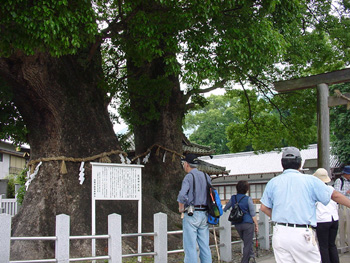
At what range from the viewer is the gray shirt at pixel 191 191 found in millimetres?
6867

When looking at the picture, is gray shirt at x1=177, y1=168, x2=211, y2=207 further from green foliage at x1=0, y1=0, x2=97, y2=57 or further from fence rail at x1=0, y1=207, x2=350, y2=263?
green foliage at x1=0, y1=0, x2=97, y2=57

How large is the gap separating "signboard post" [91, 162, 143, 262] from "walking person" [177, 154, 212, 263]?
206 centimetres

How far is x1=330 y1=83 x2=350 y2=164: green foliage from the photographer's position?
24828 mm

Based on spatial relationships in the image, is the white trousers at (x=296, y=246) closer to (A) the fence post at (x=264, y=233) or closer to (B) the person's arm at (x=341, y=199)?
(B) the person's arm at (x=341, y=199)

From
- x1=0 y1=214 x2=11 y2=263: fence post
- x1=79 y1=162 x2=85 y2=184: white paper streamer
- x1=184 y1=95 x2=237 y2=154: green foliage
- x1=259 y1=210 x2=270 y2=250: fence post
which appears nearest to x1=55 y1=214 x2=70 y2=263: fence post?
x1=0 y1=214 x2=11 y2=263: fence post

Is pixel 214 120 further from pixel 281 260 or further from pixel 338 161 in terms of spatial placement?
pixel 281 260

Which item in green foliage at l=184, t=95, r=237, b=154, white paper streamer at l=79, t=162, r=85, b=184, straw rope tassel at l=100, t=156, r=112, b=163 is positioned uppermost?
green foliage at l=184, t=95, r=237, b=154

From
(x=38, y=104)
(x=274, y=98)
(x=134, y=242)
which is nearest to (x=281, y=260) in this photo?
(x=134, y=242)

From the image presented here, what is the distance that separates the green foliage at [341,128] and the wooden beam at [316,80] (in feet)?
46.2

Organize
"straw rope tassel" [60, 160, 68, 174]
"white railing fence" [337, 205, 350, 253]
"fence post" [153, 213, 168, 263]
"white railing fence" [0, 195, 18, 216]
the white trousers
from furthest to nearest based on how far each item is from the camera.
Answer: "white railing fence" [0, 195, 18, 216] < "white railing fence" [337, 205, 350, 253] < "straw rope tassel" [60, 160, 68, 174] < "fence post" [153, 213, 168, 263] < the white trousers

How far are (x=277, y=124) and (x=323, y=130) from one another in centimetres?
860

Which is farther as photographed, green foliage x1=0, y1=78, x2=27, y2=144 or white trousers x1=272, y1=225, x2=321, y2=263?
green foliage x1=0, y1=78, x2=27, y2=144

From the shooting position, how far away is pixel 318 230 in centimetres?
695

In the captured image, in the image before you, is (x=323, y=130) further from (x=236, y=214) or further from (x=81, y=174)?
(x=81, y=174)
